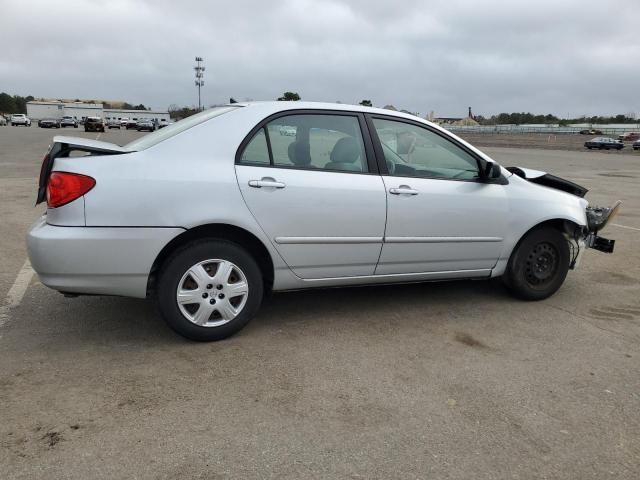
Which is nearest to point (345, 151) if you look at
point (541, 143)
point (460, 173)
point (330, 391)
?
point (460, 173)

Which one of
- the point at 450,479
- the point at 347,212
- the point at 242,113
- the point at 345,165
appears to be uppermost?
the point at 242,113

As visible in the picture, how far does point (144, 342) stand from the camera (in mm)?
3842

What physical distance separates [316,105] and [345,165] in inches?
20.6

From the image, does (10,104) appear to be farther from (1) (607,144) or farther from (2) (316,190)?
(2) (316,190)

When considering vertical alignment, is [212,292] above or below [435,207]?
below

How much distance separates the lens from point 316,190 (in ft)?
12.7

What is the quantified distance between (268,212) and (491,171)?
1.91 m

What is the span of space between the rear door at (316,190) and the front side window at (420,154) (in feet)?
0.64

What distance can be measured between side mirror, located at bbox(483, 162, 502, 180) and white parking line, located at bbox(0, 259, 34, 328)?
389cm

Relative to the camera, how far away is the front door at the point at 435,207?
13.8 feet

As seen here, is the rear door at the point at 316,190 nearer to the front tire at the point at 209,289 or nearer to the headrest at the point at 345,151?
the headrest at the point at 345,151

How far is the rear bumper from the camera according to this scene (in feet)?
11.2

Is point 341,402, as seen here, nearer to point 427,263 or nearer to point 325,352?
point 325,352

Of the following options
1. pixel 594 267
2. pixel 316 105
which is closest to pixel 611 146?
A: pixel 594 267
